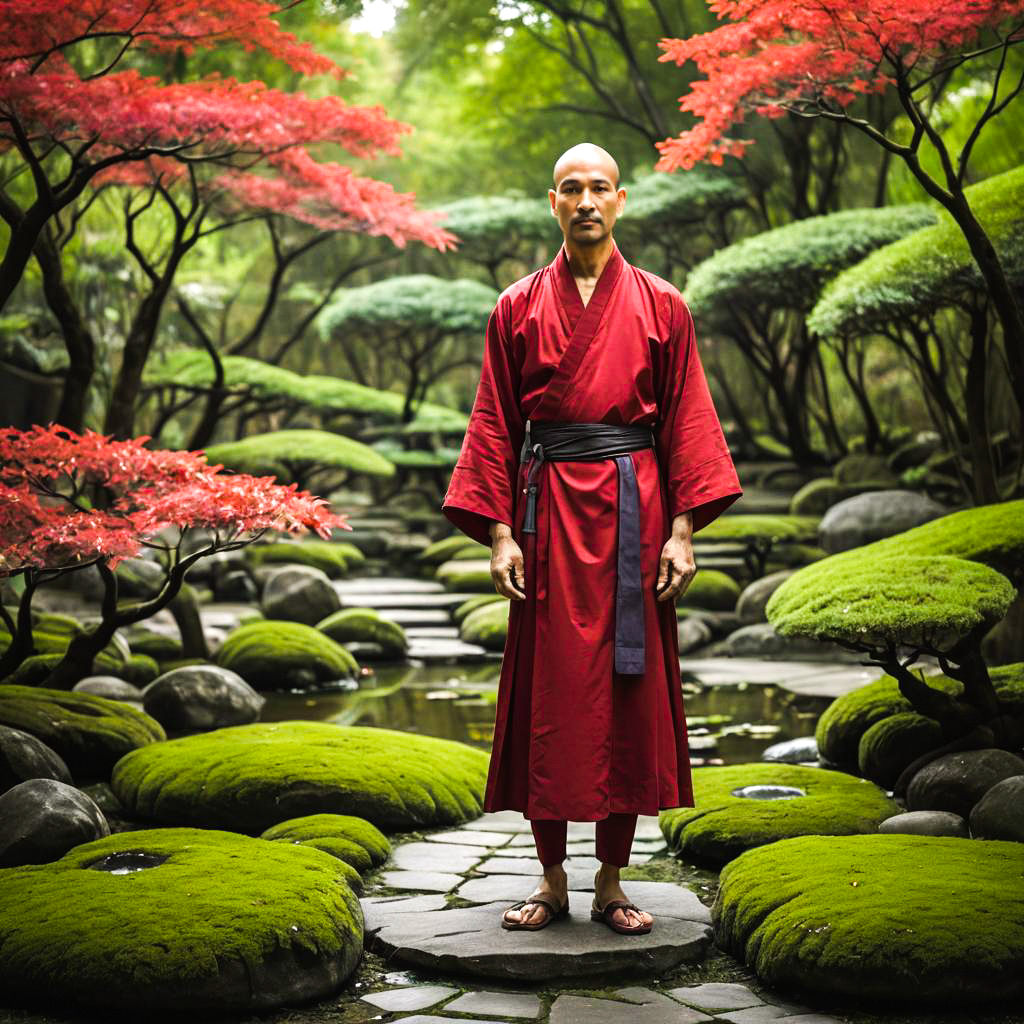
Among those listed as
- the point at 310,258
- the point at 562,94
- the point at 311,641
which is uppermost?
the point at 562,94

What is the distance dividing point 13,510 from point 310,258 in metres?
18.8

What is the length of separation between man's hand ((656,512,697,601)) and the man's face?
2.95ft

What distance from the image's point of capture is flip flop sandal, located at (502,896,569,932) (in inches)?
141

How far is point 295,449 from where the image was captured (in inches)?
591

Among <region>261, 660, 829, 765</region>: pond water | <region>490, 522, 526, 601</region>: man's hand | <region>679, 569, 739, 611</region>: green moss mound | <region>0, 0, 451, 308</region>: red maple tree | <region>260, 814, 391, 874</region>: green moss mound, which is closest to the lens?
<region>490, 522, 526, 601</region>: man's hand

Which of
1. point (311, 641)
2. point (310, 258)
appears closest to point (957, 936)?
point (311, 641)

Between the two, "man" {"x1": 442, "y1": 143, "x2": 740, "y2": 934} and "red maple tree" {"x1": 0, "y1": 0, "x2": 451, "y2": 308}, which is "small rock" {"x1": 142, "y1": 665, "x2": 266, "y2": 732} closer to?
"red maple tree" {"x1": 0, "y1": 0, "x2": 451, "y2": 308}

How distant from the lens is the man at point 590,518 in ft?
11.7

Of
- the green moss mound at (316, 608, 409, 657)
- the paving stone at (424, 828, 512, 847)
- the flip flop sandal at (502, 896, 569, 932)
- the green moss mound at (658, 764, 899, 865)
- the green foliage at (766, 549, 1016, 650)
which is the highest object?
the green foliage at (766, 549, 1016, 650)

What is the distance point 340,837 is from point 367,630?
6.86m

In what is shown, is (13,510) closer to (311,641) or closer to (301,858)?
(301,858)

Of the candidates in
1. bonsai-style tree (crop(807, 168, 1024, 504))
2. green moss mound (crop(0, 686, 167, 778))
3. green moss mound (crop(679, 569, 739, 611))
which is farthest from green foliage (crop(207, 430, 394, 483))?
green moss mound (crop(0, 686, 167, 778))

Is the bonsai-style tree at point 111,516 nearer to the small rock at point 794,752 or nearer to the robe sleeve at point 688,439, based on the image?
the robe sleeve at point 688,439

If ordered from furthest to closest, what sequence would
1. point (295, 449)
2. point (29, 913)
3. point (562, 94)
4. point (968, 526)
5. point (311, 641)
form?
point (562, 94) → point (295, 449) → point (311, 641) → point (968, 526) → point (29, 913)
